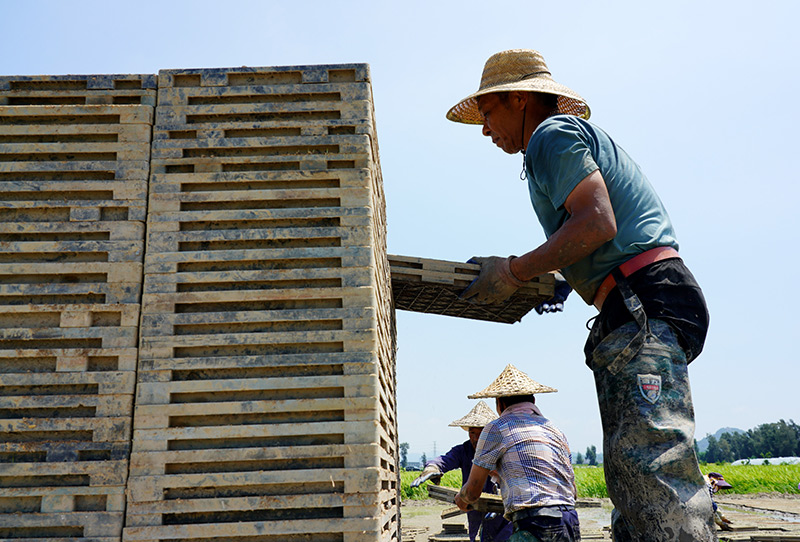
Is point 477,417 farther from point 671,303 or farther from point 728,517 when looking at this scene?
point 728,517

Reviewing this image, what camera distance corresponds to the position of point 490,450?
14.4 ft

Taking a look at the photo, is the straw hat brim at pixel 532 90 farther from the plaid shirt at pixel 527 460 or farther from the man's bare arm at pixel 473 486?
the man's bare arm at pixel 473 486

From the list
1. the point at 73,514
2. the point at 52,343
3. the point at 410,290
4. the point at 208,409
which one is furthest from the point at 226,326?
the point at 410,290

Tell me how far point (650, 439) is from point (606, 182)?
3.67ft

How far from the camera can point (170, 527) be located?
2.79m

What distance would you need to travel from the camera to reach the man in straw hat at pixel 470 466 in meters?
6.15

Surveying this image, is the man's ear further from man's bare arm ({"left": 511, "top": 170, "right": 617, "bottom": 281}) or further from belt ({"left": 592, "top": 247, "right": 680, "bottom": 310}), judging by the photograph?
belt ({"left": 592, "top": 247, "right": 680, "bottom": 310})

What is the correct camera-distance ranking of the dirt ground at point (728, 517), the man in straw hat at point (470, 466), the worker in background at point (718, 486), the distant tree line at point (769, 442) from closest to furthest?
the man in straw hat at point (470, 466), the worker in background at point (718, 486), the dirt ground at point (728, 517), the distant tree line at point (769, 442)

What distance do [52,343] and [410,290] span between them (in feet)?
9.37

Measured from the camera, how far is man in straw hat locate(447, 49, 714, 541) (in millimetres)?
2330

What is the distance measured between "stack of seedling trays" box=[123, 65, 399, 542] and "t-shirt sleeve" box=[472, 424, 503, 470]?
44.9 inches

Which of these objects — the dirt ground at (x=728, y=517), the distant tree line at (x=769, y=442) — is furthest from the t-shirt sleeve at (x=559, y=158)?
the distant tree line at (x=769, y=442)

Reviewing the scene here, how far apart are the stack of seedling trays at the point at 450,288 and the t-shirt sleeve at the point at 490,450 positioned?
101 cm

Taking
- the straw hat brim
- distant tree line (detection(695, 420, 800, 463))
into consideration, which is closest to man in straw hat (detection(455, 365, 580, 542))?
the straw hat brim
